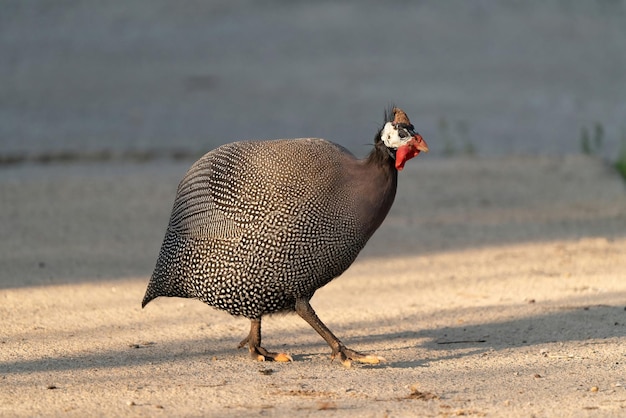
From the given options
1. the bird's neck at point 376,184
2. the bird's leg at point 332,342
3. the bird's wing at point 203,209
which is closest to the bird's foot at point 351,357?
the bird's leg at point 332,342

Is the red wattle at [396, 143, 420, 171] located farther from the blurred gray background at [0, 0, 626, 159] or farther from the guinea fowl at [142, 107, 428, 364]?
the blurred gray background at [0, 0, 626, 159]

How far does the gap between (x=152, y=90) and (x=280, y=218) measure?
422 inches

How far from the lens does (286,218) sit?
5.18 metres

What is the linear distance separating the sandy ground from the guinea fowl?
0.37 meters

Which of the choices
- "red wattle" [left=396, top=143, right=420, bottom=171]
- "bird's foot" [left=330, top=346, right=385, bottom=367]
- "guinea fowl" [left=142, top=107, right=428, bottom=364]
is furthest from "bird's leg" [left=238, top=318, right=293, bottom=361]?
"red wattle" [left=396, top=143, right=420, bottom=171]

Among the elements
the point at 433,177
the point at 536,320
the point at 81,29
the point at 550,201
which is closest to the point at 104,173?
the point at 433,177

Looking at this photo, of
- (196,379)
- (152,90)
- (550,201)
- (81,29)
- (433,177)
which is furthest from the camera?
(81,29)

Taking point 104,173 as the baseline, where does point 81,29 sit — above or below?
above

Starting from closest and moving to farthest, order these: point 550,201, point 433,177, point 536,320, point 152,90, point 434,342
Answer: point 434,342, point 536,320, point 550,201, point 433,177, point 152,90

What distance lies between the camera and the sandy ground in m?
4.79

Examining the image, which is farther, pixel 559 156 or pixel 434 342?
pixel 559 156

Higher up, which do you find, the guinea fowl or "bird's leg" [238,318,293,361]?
the guinea fowl

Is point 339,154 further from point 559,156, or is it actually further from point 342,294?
point 559,156

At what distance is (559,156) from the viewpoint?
11.8 meters
